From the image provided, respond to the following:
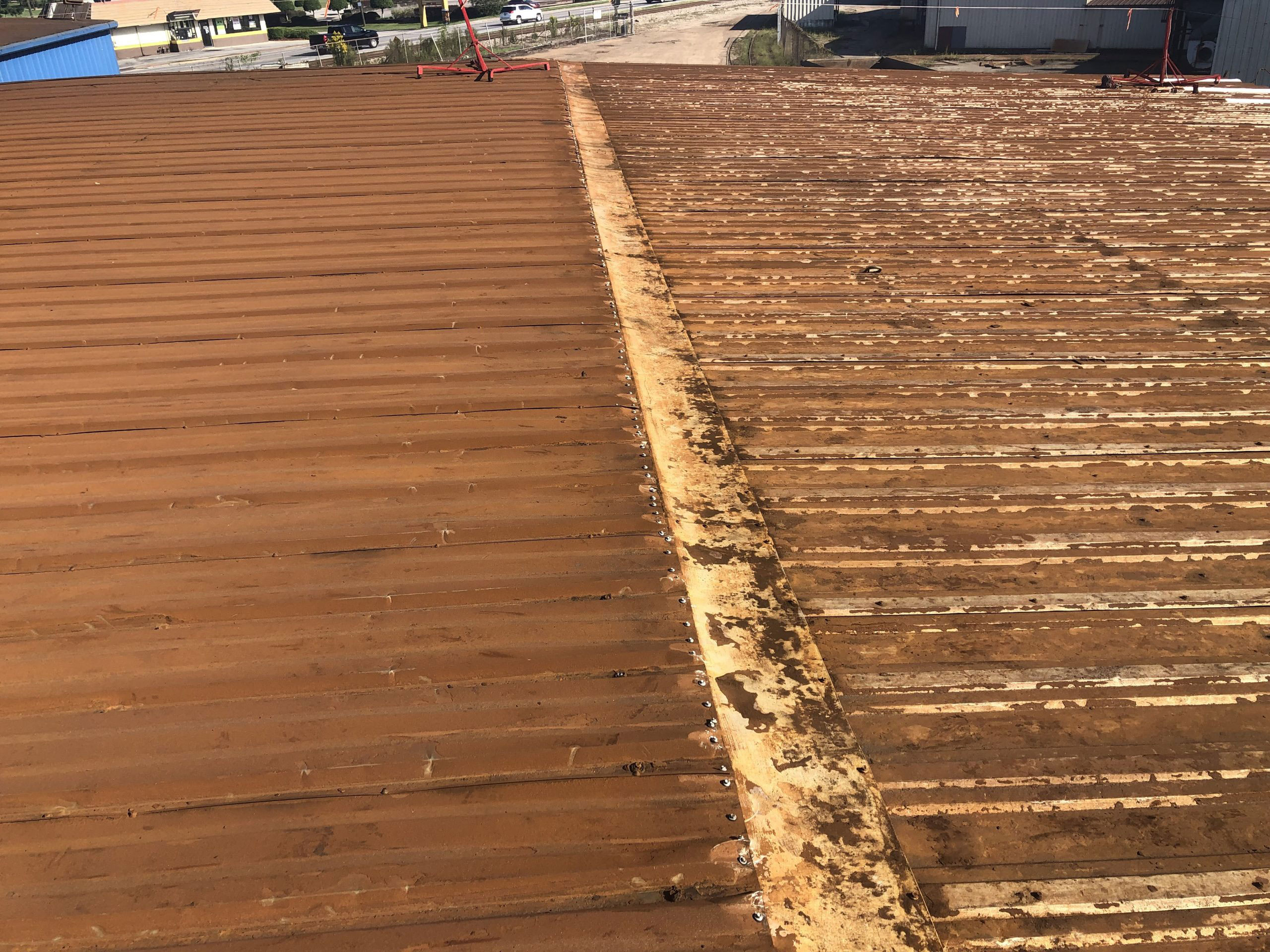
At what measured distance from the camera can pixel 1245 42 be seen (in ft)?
76.4

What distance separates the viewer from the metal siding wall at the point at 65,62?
1784cm

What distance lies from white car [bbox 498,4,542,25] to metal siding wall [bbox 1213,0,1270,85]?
38.3 m

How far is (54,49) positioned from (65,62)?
2.10 feet

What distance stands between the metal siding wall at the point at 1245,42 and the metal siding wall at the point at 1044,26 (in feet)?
32.2

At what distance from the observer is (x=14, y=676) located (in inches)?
118

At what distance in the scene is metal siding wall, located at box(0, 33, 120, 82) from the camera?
17.8 metres

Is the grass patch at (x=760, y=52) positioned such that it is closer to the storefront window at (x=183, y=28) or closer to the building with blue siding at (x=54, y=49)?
the building with blue siding at (x=54, y=49)

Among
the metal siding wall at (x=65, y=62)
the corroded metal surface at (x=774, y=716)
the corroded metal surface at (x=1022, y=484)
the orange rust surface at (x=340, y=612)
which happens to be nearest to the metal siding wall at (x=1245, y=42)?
the corroded metal surface at (x=1022, y=484)

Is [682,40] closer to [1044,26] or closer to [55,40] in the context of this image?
[1044,26]

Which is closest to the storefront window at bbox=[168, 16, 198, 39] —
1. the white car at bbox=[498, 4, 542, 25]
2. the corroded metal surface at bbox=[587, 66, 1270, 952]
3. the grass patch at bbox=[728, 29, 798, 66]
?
the white car at bbox=[498, 4, 542, 25]

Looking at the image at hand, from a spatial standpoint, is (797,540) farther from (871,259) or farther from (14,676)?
(871,259)

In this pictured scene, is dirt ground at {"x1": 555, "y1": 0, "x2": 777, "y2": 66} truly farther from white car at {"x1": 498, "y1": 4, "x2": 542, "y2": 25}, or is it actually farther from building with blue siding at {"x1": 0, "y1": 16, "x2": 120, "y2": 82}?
building with blue siding at {"x1": 0, "y1": 16, "x2": 120, "y2": 82}

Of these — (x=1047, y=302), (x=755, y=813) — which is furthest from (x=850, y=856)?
(x=1047, y=302)

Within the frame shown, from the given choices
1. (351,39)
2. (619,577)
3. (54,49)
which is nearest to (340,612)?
(619,577)
